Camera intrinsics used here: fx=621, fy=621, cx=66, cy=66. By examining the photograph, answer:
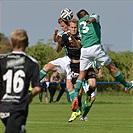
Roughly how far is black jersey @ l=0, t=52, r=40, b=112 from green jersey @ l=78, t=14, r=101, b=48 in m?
6.31

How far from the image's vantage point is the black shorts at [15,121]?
730cm

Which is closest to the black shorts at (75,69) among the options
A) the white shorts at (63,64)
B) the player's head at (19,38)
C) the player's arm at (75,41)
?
the white shorts at (63,64)

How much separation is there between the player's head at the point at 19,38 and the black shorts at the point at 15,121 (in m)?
0.82

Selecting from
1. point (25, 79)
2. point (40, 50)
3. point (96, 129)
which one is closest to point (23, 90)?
point (25, 79)

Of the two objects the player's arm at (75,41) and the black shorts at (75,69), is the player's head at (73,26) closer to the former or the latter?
the player's arm at (75,41)

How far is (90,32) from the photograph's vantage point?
1377cm

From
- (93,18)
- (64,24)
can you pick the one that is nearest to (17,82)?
(93,18)

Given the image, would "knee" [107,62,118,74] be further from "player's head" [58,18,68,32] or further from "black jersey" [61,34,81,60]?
"player's head" [58,18,68,32]

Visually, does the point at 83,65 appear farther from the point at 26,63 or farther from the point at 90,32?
the point at 26,63

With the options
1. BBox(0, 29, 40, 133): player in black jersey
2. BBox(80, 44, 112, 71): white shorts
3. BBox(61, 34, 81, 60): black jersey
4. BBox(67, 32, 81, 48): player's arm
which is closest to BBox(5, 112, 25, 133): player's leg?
BBox(0, 29, 40, 133): player in black jersey

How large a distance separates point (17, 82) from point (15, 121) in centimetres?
47

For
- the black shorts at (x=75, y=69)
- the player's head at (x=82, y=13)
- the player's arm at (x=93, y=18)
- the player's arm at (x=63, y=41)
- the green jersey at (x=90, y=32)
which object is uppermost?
the player's head at (x=82, y=13)

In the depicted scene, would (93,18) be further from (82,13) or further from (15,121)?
(15,121)

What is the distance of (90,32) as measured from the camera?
13773 millimetres
